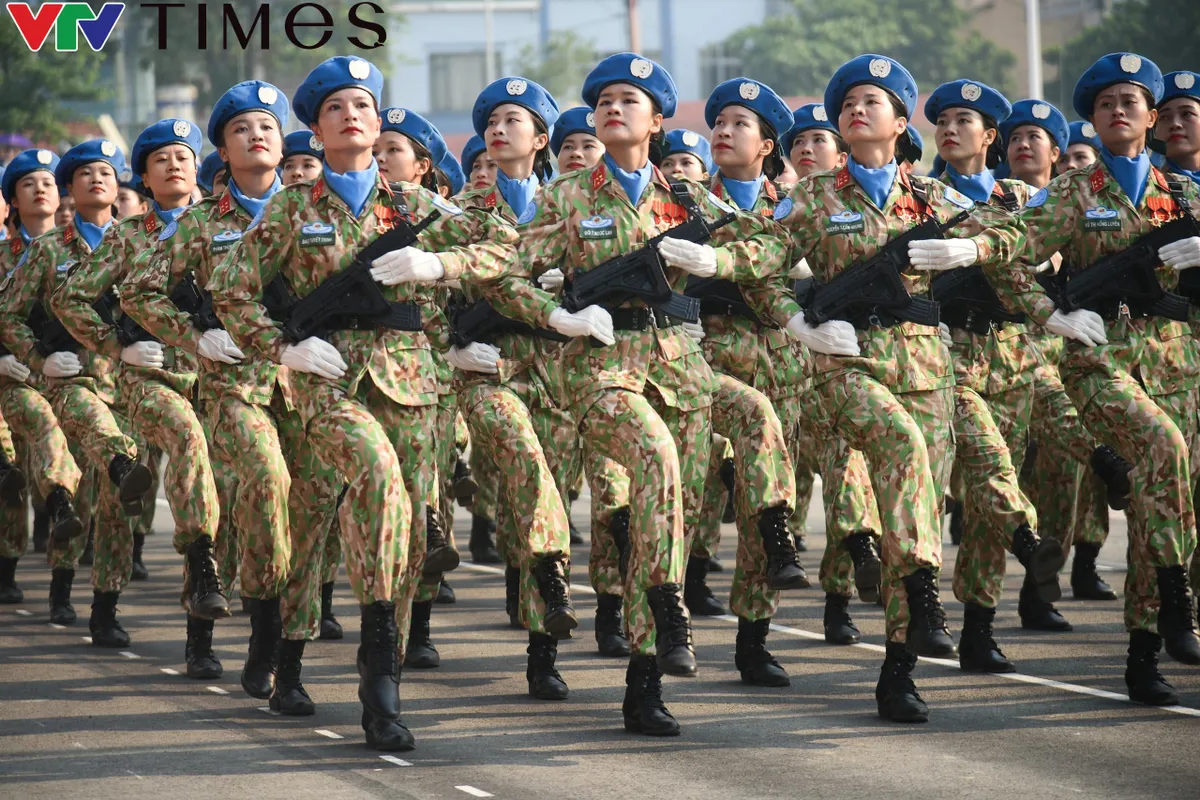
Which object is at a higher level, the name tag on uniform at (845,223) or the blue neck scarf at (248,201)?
the blue neck scarf at (248,201)

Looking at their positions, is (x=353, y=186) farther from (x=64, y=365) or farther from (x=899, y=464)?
(x=64, y=365)

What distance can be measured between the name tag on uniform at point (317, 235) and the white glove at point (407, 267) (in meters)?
0.25

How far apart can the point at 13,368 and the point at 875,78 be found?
5.31 metres

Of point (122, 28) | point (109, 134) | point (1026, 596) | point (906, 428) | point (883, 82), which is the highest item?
point (122, 28)

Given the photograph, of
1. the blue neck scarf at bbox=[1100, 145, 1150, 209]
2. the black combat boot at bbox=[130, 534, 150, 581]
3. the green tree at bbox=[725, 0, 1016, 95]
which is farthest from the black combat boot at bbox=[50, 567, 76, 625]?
the green tree at bbox=[725, 0, 1016, 95]

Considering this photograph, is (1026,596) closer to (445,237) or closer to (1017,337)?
(1017,337)

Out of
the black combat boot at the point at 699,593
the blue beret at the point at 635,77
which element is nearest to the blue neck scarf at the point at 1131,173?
the blue beret at the point at 635,77

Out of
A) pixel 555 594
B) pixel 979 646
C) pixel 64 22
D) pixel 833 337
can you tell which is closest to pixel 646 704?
pixel 555 594

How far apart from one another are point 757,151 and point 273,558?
11.6 feet

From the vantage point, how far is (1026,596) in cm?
952

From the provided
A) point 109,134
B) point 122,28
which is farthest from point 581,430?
point 122,28

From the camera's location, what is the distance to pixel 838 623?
30.2ft

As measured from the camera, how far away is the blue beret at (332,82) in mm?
7555

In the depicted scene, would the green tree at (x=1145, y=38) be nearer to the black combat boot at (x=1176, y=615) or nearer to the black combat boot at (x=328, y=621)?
the black combat boot at (x=328, y=621)
